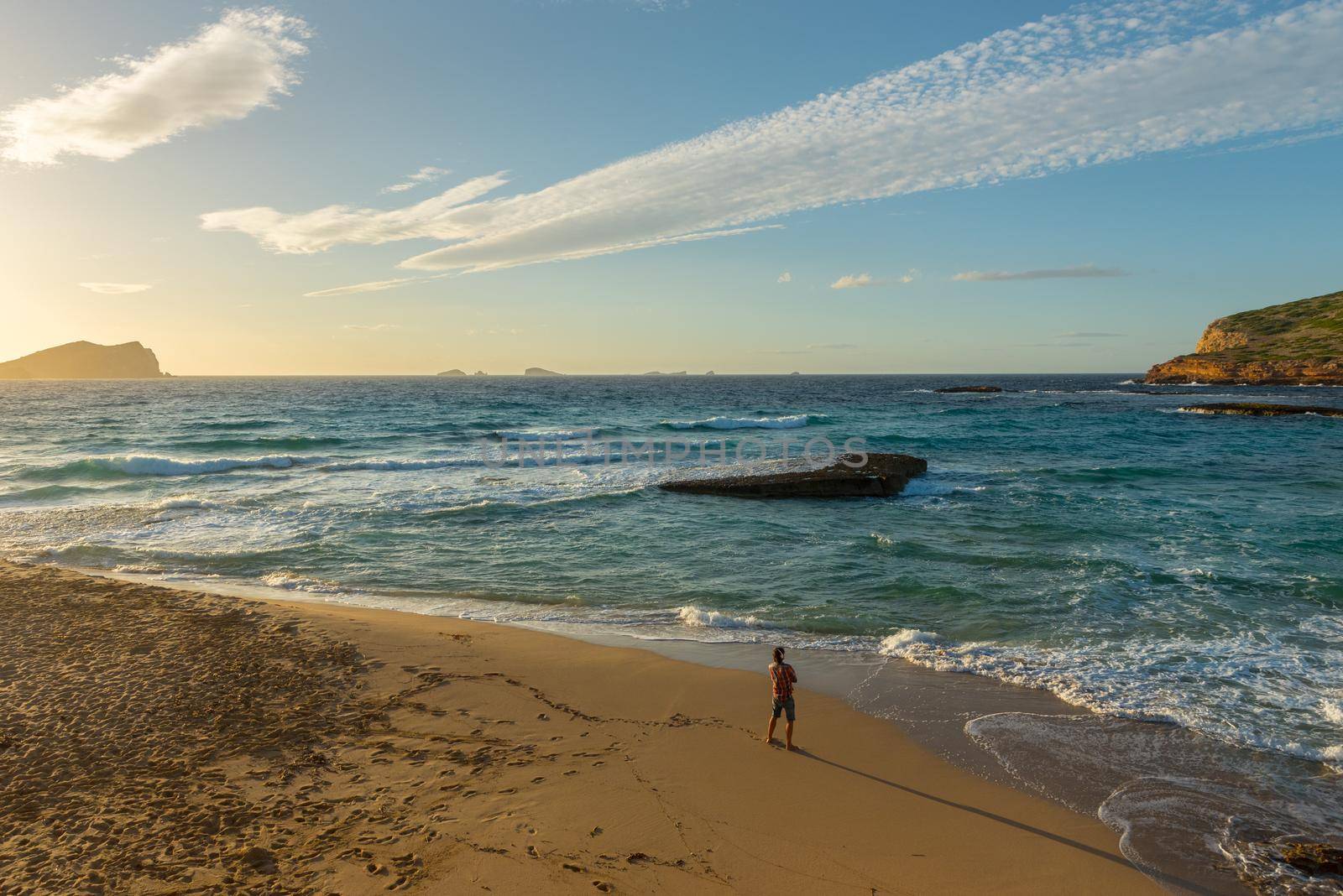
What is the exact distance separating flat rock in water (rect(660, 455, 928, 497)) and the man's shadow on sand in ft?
48.5

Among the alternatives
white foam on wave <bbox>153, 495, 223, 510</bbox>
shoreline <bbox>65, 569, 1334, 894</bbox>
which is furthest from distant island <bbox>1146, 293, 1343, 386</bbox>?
white foam on wave <bbox>153, 495, 223, 510</bbox>

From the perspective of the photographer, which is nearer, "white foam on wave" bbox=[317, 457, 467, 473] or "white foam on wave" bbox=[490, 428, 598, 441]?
"white foam on wave" bbox=[317, 457, 467, 473]

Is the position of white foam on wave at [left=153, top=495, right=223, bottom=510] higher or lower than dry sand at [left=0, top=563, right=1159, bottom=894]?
higher

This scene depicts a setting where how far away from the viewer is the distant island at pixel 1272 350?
299ft

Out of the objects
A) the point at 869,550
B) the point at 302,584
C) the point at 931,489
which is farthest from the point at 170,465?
the point at 931,489

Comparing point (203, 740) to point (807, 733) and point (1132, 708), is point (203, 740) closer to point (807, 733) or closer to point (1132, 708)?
point (807, 733)

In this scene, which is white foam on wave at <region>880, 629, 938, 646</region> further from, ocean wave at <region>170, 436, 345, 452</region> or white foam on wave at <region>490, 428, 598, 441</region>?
ocean wave at <region>170, 436, 345, 452</region>

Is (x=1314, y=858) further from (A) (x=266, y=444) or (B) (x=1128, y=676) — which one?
(A) (x=266, y=444)

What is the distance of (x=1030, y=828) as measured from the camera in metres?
6.05

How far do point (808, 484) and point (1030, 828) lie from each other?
53.0 ft

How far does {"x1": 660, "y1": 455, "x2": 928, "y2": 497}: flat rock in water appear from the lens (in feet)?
72.1

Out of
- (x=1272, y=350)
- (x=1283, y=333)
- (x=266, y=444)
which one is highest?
(x=1283, y=333)

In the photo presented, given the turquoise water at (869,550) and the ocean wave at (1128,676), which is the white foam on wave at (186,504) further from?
the ocean wave at (1128,676)

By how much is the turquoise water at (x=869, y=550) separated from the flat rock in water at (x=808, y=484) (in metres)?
0.77
